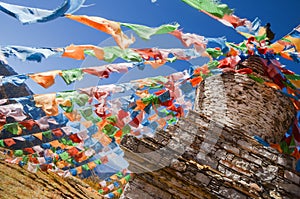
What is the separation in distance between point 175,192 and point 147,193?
0.35m

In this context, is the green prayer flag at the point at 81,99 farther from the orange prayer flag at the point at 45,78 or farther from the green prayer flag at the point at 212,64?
the green prayer flag at the point at 212,64

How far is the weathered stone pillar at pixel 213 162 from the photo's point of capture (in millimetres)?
3418

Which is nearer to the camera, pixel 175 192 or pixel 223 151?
pixel 175 192

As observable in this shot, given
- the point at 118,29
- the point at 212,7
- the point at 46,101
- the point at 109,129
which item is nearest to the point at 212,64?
the point at 212,7

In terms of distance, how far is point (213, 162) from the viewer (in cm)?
372

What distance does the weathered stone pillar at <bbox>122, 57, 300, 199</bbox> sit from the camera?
342cm

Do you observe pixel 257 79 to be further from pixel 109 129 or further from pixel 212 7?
pixel 109 129

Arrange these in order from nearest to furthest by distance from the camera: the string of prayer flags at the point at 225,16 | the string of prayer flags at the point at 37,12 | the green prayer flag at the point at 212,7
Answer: the string of prayer flags at the point at 37,12 < the green prayer flag at the point at 212,7 < the string of prayer flags at the point at 225,16

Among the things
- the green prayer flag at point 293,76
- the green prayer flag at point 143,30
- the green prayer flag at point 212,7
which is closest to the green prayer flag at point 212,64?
the green prayer flag at point 293,76

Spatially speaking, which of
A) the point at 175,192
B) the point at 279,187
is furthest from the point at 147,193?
the point at 279,187

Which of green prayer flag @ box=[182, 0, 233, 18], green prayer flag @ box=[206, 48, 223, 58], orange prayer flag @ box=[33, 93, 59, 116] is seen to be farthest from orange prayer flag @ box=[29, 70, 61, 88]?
green prayer flag @ box=[206, 48, 223, 58]

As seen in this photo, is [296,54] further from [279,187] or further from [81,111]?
[81,111]

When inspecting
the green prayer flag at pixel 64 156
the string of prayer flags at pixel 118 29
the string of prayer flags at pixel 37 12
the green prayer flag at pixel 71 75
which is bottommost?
the green prayer flag at pixel 64 156

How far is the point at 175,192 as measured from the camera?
3418 mm
